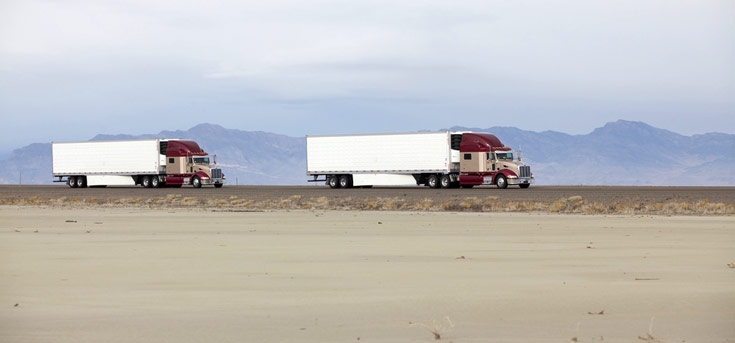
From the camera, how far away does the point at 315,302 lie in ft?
40.5

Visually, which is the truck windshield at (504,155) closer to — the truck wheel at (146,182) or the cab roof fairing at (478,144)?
the cab roof fairing at (478,144)

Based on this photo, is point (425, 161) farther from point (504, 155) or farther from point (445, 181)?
point (504, 155)

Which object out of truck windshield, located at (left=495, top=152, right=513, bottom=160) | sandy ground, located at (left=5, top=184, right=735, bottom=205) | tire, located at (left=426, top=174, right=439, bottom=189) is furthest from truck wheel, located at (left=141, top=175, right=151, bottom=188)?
truck windshield, located at (left=495, top=152, right=513, bottom=160)

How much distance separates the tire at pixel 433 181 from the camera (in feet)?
234

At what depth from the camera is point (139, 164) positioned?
84.1 metres

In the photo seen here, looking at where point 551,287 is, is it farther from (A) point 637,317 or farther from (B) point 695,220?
(B) point 695,220

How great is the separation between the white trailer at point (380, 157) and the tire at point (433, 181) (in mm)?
384

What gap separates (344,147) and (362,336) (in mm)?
65517

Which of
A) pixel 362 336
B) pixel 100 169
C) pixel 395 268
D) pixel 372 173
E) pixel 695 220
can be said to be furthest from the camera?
pixel 100 169

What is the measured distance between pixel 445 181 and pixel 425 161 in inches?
76.7

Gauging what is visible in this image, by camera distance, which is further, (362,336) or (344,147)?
(344,147)

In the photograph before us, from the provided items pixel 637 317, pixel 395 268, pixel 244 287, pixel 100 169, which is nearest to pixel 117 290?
pixel 244 287

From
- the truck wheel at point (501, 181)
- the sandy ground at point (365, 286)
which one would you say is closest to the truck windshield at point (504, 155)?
the truck wheel at point (501, 181)

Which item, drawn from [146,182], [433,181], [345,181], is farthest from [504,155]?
[146,182]
